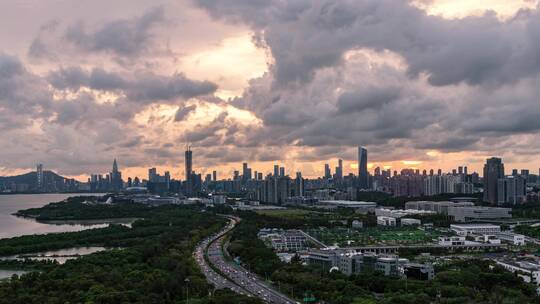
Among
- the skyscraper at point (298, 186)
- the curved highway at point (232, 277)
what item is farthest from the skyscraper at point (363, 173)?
the curved highway at point (232, 277)

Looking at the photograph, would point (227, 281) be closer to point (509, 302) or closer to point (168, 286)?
point (168, 286)

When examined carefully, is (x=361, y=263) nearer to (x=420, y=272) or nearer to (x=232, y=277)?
(x=420, y=272)

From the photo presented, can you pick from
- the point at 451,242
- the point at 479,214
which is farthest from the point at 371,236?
the point at 479,214

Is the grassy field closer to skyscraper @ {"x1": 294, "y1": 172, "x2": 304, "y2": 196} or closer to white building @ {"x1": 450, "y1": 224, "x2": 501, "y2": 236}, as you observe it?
white building @ {"x1": 450, "y1": 224, "x2": 501, "y2": 236}

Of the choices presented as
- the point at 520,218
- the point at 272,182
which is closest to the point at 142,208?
the point at 272,182

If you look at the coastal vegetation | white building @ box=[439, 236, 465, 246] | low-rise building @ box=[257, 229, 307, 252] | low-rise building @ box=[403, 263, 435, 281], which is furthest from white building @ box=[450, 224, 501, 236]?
low-rise building @ box=[403, 263, 435, 281]

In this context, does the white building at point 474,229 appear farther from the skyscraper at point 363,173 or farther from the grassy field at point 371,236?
the skyscraper at point 363,173
